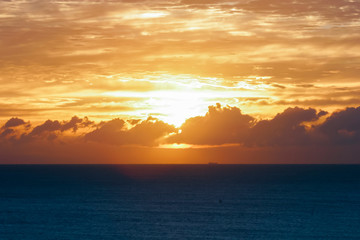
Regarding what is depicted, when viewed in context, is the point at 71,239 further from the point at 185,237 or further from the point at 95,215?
the point at 95,215

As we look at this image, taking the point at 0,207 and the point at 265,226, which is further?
the point at 0,207

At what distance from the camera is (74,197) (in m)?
148

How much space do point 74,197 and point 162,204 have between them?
36.0 m

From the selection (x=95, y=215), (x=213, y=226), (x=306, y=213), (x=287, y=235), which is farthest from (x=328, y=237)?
(x=95, y=215)

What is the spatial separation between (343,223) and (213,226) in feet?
82.5

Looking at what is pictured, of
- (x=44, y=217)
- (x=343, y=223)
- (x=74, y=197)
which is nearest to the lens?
(x=343, y=223)

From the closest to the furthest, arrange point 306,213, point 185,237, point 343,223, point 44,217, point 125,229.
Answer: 1. point 185,237
2. point 125,229
3. point 343,223
4. point 44,217
5. point 306,213

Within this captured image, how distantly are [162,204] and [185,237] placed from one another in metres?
46.9

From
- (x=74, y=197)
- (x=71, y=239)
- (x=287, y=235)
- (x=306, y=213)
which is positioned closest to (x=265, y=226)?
(x=287, y=235)

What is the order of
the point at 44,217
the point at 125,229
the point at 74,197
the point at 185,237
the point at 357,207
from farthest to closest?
the point at 74,197 < the point at 357,207 < the point at 44,217 < the point at 125,229 < the point at 185,237

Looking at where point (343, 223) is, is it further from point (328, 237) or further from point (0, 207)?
point (0, 207)

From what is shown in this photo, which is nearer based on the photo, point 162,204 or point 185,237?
point 185,237

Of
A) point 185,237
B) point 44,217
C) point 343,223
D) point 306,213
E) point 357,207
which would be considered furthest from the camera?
point 357,207

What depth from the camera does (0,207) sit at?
391ft
